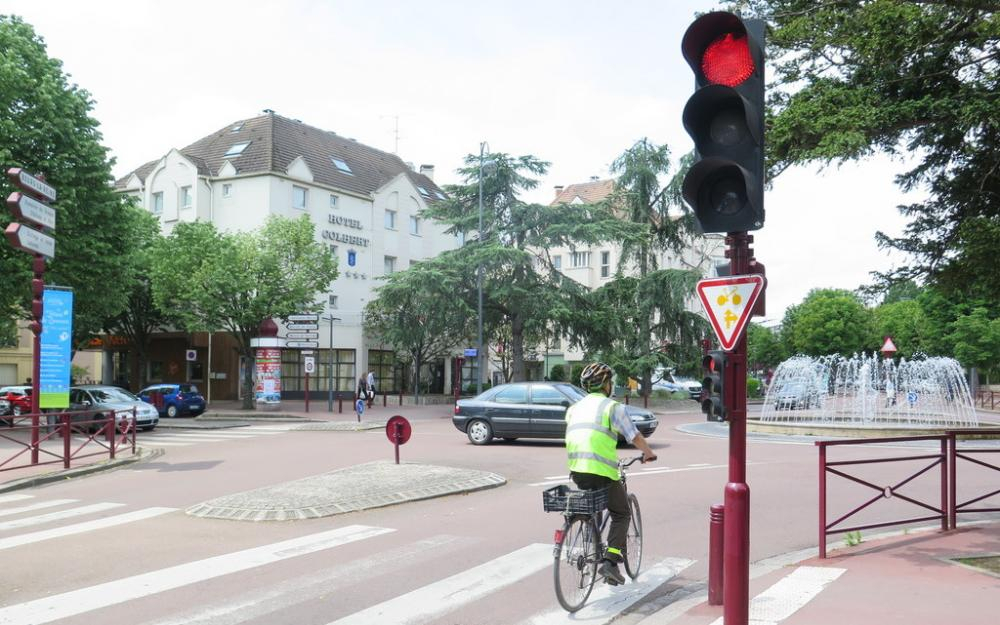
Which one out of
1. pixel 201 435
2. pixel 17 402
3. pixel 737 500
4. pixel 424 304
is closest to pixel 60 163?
pixel 201 435

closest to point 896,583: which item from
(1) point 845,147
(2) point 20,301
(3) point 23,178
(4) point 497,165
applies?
(1) point 845,147

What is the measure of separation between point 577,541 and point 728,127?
303 centimetres

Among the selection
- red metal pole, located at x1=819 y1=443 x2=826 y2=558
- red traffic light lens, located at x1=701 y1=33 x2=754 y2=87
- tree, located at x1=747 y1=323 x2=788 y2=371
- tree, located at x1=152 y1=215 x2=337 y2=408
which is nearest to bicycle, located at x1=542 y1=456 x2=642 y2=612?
red metal pole, located at x1=819 y1=443 x2=826 y2=558

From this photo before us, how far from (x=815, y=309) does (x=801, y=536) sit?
76997 mm

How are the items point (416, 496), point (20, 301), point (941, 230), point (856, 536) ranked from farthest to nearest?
point (20, 301), point (416, 496), point (941, 230), point (856, 536)

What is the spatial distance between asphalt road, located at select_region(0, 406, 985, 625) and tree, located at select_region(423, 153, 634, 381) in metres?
21.1

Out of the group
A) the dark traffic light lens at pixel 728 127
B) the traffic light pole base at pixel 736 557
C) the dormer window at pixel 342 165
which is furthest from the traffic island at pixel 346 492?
the dormer window at pixel 342 165

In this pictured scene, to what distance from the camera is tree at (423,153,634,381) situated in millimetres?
36000

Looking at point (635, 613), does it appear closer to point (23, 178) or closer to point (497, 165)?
point (23, 178)

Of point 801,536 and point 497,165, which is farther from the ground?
point 497,165

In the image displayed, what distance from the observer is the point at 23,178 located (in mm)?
14367

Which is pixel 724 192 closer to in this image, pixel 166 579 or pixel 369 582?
pixel 369 582

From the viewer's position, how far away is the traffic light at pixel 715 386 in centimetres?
488

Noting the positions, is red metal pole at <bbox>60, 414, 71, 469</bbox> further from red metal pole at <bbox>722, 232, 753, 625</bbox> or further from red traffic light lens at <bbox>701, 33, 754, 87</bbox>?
red traffic light lens at <bbox>701, 33, 754, 87</bbox>
